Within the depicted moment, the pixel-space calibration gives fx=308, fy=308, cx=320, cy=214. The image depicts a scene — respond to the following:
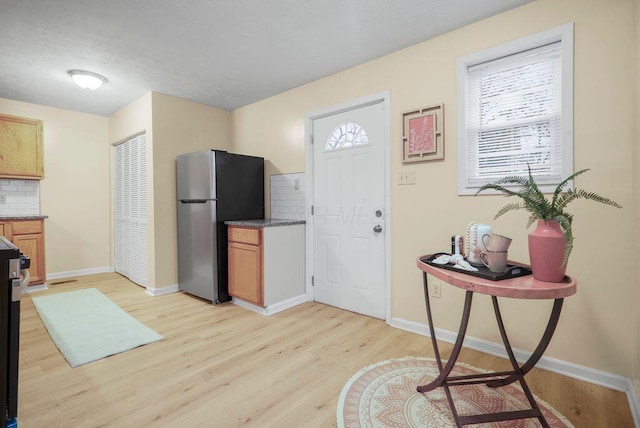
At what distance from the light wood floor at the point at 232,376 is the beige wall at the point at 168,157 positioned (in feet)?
3.21

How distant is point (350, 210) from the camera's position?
3104mm

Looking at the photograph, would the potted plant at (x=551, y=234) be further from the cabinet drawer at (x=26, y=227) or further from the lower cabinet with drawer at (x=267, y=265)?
the cabinet drawer at (x=26, y=227)

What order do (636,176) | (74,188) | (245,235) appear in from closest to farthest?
(636,176) → (245,235) → (74,188)

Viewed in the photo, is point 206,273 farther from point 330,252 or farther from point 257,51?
point 257,51

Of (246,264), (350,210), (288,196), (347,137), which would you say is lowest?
(246,264)

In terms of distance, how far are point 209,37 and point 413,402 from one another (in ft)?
9.69

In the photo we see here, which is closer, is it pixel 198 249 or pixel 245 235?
pixel 245 235

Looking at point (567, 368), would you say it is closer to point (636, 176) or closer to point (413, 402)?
point (413, 402)

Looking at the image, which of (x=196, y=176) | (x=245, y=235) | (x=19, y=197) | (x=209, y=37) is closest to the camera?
(x=209, y=37)

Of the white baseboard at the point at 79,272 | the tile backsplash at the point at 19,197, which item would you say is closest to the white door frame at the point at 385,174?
the white baseboard at the point at 79,272

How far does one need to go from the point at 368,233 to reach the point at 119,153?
Answer: 13.3 feet

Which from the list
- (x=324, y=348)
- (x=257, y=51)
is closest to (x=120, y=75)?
(x=257, y=51)

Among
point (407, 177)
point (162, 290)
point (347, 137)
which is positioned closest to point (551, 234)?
point (407, 177)

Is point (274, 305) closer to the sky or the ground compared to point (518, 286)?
closer to the ground
